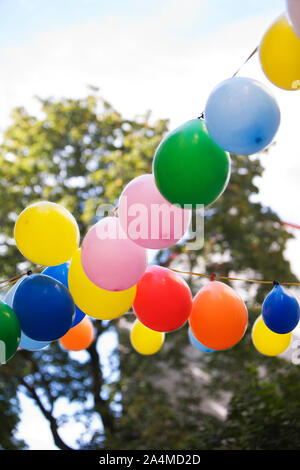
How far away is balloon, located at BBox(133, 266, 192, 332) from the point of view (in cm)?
217

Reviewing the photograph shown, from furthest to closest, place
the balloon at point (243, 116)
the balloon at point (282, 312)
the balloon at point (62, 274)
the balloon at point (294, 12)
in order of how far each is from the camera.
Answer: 1. the balloon at point (62, 274)
2. the balloon at point (282, 312)
3. the balloon at point (243, 116)
4. the balloon at point (294, 12)

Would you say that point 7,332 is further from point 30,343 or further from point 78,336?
point 78,336

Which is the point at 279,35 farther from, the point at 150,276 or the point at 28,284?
the point at 28,284

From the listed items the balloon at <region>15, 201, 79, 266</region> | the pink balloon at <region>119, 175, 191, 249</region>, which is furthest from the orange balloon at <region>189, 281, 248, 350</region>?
the balloon at <region>15, 201, 79, 266</region>

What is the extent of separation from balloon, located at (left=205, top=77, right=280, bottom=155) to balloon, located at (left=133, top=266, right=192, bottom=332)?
0.87m

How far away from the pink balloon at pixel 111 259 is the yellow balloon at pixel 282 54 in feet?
3.12

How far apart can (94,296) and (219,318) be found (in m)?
0.66

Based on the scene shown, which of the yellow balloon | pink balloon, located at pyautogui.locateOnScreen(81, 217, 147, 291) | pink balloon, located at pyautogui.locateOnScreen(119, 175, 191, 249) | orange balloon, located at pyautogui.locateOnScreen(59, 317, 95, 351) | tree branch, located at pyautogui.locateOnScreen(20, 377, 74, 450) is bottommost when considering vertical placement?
tree branch, located at pyautogui.locateOnScreen(20, 377, 74, 450)

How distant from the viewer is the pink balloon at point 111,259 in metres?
1.92

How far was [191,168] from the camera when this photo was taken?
65.4 inches

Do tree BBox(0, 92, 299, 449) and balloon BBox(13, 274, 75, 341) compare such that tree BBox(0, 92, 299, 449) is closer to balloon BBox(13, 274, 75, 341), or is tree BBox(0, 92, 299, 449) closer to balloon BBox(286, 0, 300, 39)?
balloon BBox(13, 274, 75, 341)

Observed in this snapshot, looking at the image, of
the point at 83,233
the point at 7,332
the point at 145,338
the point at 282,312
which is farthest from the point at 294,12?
the point at 83,233

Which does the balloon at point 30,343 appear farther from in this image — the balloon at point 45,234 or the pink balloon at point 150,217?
the pink balloon at point 150,217

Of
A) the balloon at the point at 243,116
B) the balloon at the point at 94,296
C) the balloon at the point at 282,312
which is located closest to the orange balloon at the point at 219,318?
the balloon at the point at 282,312
